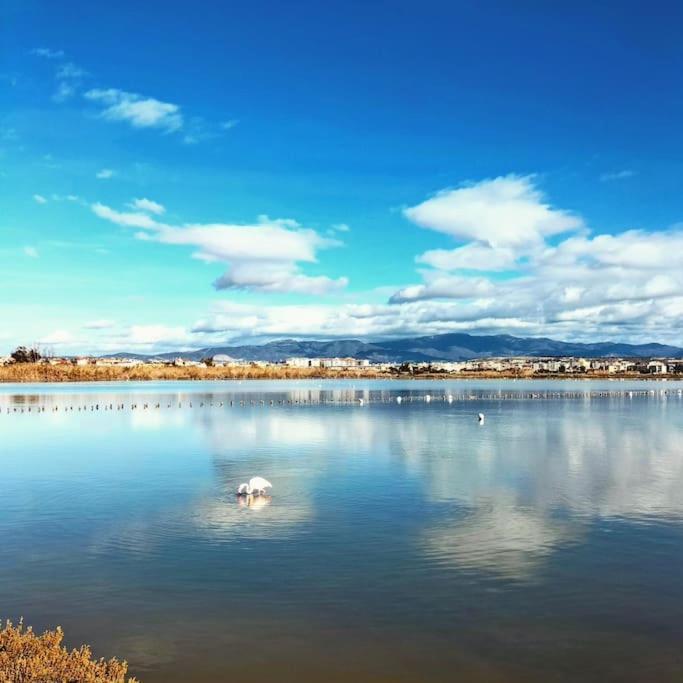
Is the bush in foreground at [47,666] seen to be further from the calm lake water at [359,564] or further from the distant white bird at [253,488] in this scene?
the distant white bird at [253,488]

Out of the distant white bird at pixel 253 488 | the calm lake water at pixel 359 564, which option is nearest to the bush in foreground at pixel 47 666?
the calm lake water at pixel 359 564

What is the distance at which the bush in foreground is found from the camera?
8703mm

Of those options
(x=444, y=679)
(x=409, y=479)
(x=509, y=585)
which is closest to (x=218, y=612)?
(x=444, y=679)

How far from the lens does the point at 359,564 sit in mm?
15422

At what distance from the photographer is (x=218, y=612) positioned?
12.5 meters

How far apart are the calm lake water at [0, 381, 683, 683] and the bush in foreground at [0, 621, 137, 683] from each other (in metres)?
1.12

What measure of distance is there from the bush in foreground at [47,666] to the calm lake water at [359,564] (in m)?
1.12

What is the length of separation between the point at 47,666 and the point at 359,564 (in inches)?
304

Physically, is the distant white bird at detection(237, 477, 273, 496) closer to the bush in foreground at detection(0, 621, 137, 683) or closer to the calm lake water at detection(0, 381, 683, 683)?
the calm lake water at detection(0, 381, 683, 683)

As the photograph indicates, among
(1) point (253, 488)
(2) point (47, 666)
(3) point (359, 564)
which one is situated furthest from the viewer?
(1) point (253, 488)

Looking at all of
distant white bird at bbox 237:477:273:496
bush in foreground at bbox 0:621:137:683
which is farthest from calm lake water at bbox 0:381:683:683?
bush in foreground at bbox 0:621:137:683

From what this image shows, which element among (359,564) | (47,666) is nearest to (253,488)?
(359,564)

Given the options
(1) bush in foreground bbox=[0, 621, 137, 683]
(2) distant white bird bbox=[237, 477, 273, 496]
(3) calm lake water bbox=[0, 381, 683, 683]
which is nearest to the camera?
(1) bush in foreground bbox=[0, 621, 137, 683]

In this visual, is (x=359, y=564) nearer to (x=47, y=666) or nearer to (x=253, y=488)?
(x=47, y=666)
